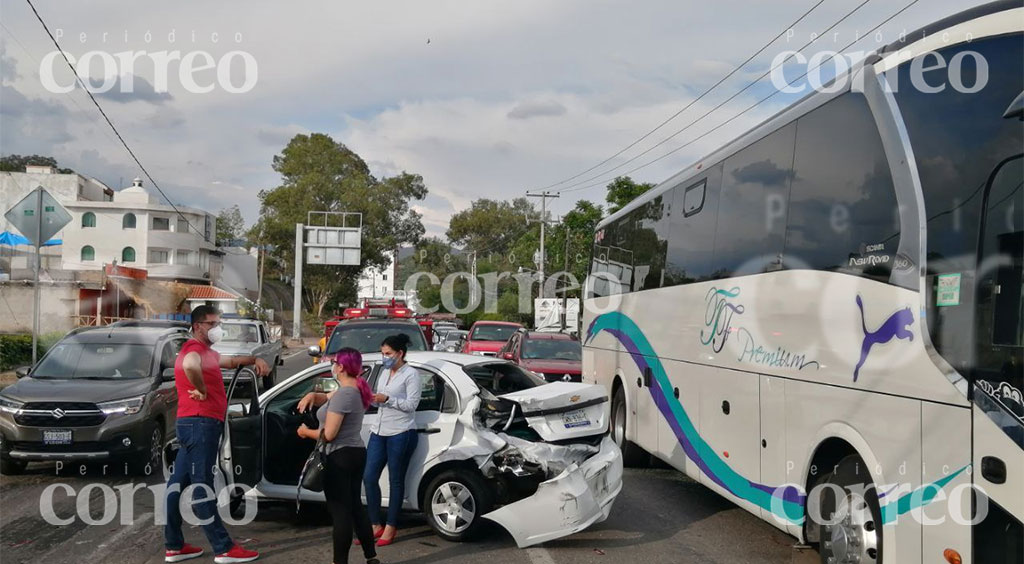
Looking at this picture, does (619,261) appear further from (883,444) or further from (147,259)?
(147,259)

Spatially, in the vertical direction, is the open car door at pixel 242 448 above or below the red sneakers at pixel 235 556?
above

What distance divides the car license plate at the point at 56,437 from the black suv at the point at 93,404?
0.01m

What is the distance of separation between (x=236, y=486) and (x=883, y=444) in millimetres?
5279

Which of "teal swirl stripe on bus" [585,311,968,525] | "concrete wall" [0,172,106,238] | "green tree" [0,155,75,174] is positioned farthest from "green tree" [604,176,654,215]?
"green tree" [0,155,75,174]

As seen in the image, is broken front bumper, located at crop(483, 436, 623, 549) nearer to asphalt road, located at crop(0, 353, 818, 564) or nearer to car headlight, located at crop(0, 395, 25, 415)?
asphalt road, located at crop(0, 353, 818, 564)

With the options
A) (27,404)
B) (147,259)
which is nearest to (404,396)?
(27,404)

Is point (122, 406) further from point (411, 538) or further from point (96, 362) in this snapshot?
point (411, 538)

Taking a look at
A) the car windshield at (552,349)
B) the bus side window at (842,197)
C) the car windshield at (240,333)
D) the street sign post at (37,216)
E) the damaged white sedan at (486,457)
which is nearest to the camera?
the bus side window at (842,197)

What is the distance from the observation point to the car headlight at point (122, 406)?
10.1 meters

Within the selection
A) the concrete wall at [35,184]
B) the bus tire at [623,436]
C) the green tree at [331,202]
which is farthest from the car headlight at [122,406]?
the concrete wall at [35,184]

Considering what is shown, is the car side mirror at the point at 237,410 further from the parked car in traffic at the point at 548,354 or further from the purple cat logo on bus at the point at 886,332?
the parked car in traffic at the point at 548,354

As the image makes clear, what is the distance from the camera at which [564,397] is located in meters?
7.76

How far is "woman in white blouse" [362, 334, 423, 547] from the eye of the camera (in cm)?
743

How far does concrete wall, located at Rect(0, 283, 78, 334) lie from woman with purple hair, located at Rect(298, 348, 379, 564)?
128 ft
